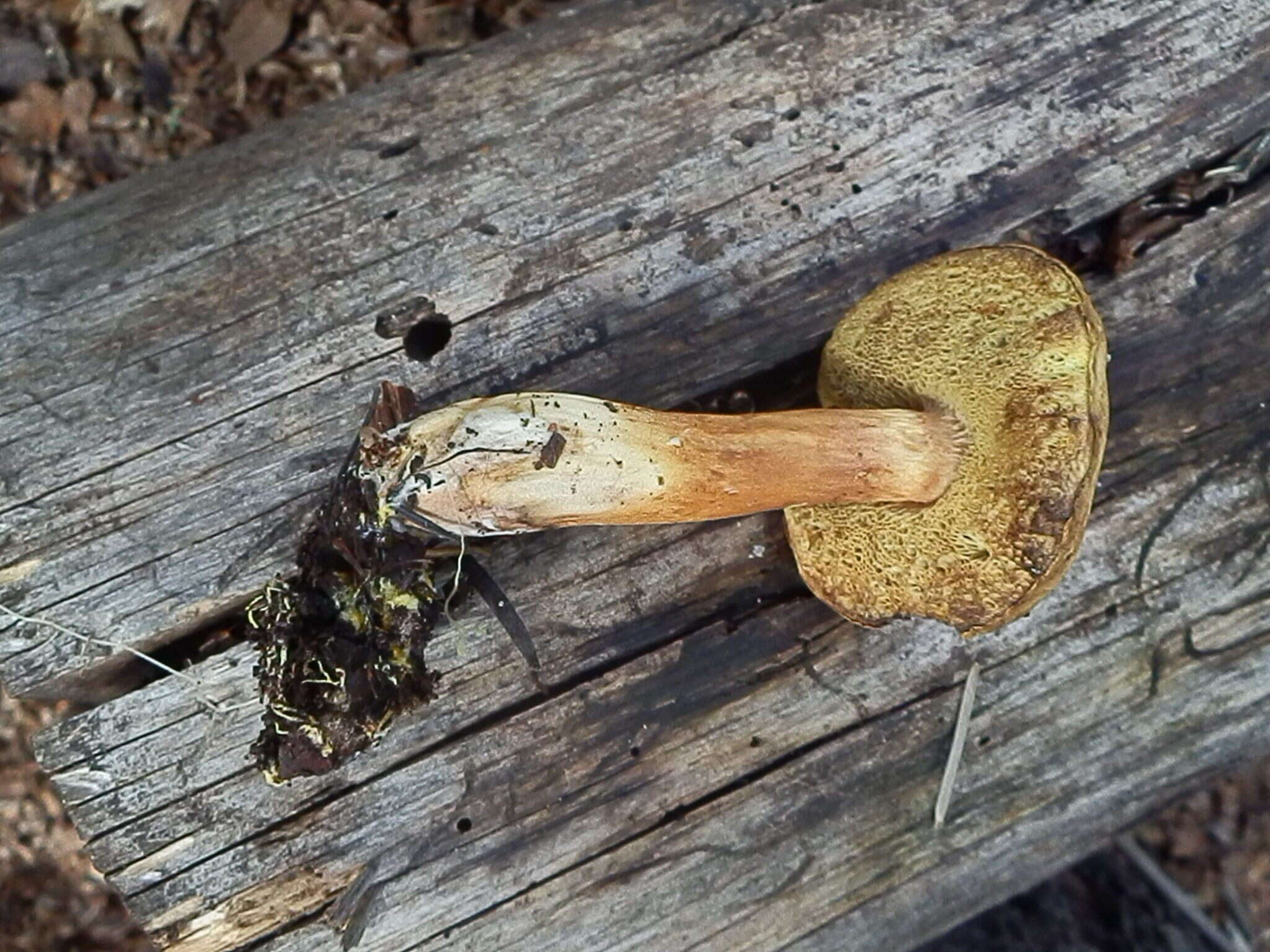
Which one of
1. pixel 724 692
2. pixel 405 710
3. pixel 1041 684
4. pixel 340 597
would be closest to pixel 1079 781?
pixel 1041 684

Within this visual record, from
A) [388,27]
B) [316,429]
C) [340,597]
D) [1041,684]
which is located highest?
[388,27]

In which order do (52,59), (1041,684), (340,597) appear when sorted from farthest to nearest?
(52,59) → (1041,684) → (340,597)

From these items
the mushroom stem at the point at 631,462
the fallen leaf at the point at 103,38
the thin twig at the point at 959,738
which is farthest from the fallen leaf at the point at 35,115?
the thin twig at the point at 959,738

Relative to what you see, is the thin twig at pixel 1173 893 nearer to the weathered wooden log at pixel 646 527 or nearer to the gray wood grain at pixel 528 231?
the weathered wooden log at pixel 646 527

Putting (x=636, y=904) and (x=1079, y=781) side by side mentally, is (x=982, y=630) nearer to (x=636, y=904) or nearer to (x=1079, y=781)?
(x=1079, y=781)

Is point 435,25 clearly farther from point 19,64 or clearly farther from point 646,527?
point 646,527

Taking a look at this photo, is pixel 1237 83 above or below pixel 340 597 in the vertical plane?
above

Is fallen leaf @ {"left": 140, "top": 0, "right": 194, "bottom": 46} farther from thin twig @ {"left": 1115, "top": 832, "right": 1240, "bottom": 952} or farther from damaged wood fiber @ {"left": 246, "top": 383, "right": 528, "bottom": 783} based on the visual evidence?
thin twig @ {"left": 1115, "top": 832, "right": 1240, "bottom": 952}
